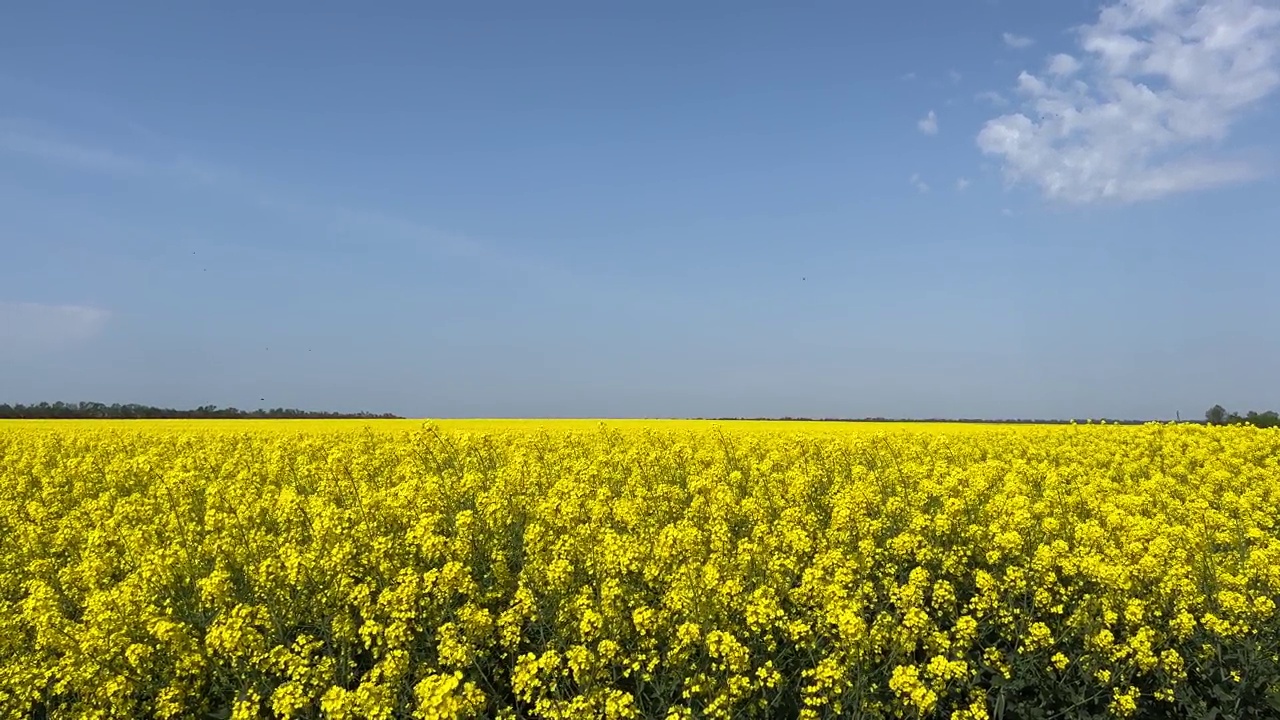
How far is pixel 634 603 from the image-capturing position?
5488 mm

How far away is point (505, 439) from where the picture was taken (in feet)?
50.2

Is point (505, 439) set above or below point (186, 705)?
above

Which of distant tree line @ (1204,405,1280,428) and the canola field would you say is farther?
distant tree line @ (1204,405,1280,428)

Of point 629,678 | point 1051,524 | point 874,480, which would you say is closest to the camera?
point 629,678

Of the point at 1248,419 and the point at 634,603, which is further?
the point at 1248,419

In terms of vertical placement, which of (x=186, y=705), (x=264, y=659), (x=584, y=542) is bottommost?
(x=186, y=705)

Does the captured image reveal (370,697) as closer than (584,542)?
Yes

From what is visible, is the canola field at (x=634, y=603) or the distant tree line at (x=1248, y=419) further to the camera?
the distant tree line at (x=1248, y=419)

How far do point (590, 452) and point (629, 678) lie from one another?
23.4 feet

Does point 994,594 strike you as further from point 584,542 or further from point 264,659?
point 264,659

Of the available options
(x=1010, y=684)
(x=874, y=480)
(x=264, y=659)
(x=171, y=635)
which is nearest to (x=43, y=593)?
(x=171, y=635)

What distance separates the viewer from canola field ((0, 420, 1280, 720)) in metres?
4.66

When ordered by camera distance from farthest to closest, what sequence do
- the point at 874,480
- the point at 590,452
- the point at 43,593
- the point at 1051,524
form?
the point at 590,452
the point at 874,480
the point at 1051,524
the point at 43,593

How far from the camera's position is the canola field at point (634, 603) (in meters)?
4.66
